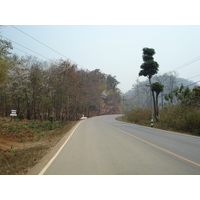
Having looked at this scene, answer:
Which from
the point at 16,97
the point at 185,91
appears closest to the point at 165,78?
the point at 185,91

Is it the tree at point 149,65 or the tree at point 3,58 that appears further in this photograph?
the tree at point 149,65

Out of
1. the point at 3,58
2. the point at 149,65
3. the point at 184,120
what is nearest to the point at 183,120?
the point at 184,120

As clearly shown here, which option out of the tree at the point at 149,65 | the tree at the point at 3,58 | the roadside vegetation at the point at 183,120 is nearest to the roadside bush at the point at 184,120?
the roadside vegetation at the point at 183,120

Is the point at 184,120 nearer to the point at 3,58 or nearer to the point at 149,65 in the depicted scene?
the point at 149,65

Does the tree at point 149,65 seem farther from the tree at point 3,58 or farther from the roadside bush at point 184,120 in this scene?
the tree at point 3,58

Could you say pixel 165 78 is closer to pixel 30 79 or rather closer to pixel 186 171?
pixel 30 79

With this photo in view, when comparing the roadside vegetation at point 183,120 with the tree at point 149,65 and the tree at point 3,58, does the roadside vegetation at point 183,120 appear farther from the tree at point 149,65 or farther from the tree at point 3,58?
the tree at point 3,58

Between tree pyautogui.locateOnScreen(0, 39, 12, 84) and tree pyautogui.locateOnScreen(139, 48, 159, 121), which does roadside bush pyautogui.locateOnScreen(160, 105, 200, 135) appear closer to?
tree pyautogui.locateOnScreen(139, 48, 159, 121)

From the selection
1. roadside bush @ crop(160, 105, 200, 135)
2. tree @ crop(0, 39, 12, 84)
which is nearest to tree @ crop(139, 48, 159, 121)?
roadside bush @ crop(160, 105, 200, 135)

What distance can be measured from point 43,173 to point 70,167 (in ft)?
2.84

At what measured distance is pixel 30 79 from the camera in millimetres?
34688

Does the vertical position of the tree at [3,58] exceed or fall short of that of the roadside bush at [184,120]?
it exceeds it

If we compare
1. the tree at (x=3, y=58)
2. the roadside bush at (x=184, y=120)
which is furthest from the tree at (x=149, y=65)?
the tree at (x=3, y=58)

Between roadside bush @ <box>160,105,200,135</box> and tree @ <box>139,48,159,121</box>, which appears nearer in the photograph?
roadside bush @ <box>160,105,200,135</box>
